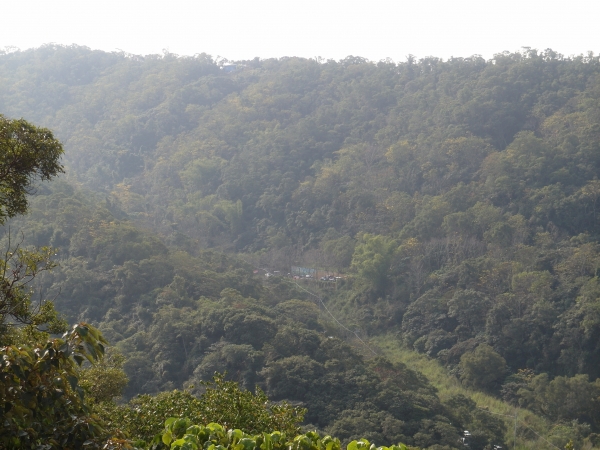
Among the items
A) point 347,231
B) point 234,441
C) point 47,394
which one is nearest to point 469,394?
point 347,231

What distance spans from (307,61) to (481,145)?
86.7 feet

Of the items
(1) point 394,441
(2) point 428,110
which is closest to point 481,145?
(2) point 428,110

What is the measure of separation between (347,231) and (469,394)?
14.0m

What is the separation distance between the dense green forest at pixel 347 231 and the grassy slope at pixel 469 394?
42 centimetres

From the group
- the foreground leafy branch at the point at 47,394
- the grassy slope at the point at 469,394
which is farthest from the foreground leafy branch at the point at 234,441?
the grassy slope at the point at 469,394

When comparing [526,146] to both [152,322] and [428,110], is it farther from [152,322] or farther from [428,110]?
[152,322]

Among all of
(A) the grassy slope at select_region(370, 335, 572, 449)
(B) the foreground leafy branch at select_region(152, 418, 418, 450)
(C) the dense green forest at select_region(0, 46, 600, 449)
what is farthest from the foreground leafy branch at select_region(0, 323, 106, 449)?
(A) the grassy slope at select_region(370, 335, 572, 449)

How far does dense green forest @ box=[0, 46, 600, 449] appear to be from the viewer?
16.8 metres

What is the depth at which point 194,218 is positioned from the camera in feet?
116

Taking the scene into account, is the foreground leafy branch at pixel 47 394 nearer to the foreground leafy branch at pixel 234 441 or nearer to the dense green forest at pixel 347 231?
the foreground leafy branch at pixel 234 441

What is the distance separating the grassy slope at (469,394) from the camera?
1619 centimetres

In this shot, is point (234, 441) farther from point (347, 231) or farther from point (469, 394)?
point (347, 231)

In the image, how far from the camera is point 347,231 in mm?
32094

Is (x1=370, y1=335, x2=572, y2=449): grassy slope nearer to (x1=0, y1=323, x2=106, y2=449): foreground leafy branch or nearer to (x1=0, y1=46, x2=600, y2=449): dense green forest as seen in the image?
(x1=0, y1=46, x2=600, y2=449): dense green forest
